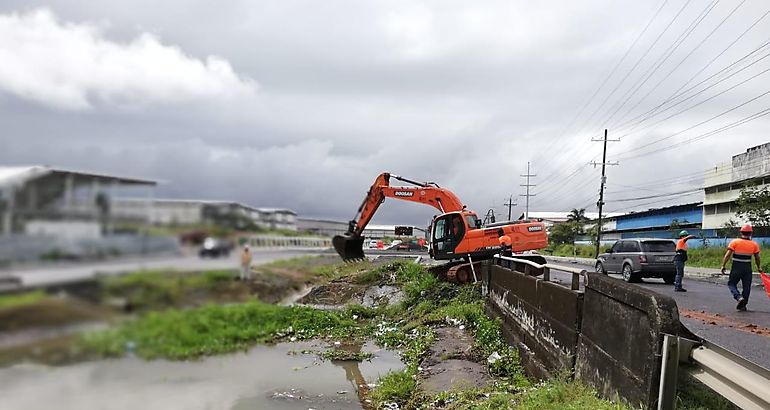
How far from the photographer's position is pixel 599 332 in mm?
5059

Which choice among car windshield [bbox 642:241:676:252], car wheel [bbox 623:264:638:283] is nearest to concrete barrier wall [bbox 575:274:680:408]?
car windshield [bbox 642:241:676:252]

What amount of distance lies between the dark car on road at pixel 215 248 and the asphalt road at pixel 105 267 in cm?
2

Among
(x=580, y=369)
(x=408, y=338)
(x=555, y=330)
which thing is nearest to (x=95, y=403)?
(x=580, y=369)

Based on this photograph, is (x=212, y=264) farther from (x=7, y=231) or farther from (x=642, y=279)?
(x=642, y=279)

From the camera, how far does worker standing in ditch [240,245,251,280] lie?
1.60 meters

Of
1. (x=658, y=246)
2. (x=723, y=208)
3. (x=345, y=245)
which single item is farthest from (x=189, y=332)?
(x=723, y=208)

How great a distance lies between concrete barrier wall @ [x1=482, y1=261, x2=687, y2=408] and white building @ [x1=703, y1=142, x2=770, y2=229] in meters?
45.8

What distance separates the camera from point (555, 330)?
257 inches

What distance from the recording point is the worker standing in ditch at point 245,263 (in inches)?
63.0

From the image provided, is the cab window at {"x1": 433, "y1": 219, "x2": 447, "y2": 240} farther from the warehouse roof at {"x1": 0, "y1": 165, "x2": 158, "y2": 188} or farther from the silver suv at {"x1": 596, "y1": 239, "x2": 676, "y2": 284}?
the warehouse roof at {"x1": 0, "y1": 165, "x2": 158, "y2": 188}

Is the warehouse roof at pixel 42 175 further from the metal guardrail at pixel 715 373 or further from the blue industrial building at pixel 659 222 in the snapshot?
the blue industrial building at pixel 659 222

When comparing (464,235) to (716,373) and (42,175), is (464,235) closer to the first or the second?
(716,373)

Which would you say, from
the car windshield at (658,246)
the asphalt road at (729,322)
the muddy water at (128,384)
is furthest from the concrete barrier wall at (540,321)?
the car windshield at (658,246)

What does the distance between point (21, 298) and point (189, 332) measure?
1.62ft
